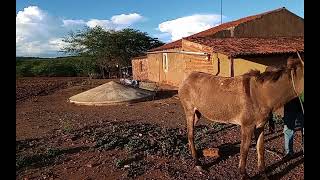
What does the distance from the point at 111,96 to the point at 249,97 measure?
11.5 m

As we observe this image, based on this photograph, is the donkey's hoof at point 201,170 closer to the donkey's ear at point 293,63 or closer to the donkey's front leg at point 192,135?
the donkey's front leg at point 192,135

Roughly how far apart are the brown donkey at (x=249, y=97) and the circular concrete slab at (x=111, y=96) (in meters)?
10.1

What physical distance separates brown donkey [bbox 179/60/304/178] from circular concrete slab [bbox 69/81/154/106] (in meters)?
10.1

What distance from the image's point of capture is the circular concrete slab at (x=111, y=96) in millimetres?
16281

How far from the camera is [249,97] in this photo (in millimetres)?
5625

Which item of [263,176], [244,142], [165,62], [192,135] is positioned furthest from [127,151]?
[165,62]

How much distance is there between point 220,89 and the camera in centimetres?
621

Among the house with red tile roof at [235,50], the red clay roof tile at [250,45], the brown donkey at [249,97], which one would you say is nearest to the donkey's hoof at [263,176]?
the brown donkey at [249,97]

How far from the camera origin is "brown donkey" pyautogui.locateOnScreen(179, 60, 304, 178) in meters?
5.37

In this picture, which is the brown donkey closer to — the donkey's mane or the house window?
the donkey's mane

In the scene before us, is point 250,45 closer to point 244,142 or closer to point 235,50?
point 235,50

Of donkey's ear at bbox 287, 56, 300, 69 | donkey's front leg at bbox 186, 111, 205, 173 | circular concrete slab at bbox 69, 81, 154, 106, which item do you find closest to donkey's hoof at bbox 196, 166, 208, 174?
donkey's front leg at bbox 186, 111, 205, 173
